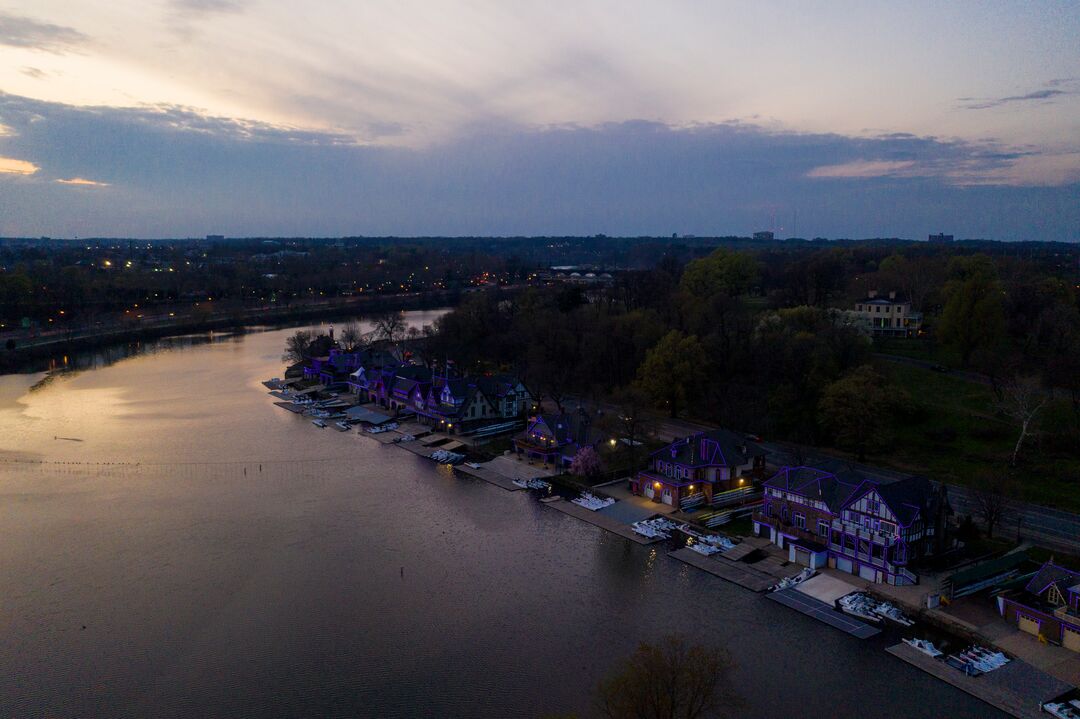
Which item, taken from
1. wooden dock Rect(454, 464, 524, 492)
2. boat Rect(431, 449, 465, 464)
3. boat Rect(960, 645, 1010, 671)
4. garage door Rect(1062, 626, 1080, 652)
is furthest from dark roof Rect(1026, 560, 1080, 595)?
boat Rect(431, 449, 465, 464)

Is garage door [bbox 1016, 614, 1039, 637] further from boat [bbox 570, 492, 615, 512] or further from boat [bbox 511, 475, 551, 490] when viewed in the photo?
boat [bbox 511, 475, 551, 490]

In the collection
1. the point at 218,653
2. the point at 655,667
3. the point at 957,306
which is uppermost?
the point at 957,306

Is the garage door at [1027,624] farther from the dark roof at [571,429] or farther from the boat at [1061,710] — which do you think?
the dark roof at [571,429]

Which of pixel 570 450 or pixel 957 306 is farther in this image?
pixel 957 306

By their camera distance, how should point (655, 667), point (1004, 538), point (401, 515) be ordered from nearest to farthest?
point (655, 667) < point (1004, 538) < point (401, 515)

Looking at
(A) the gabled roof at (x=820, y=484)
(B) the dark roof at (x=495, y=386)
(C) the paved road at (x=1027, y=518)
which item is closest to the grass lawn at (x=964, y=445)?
(C) the paved road at (x=1027, y=518)

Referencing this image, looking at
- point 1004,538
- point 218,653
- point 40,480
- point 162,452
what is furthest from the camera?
point 162,452

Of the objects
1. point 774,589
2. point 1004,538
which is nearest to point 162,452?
point 774,589

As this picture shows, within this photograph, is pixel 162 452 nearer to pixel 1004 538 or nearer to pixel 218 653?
pixel 218 653
